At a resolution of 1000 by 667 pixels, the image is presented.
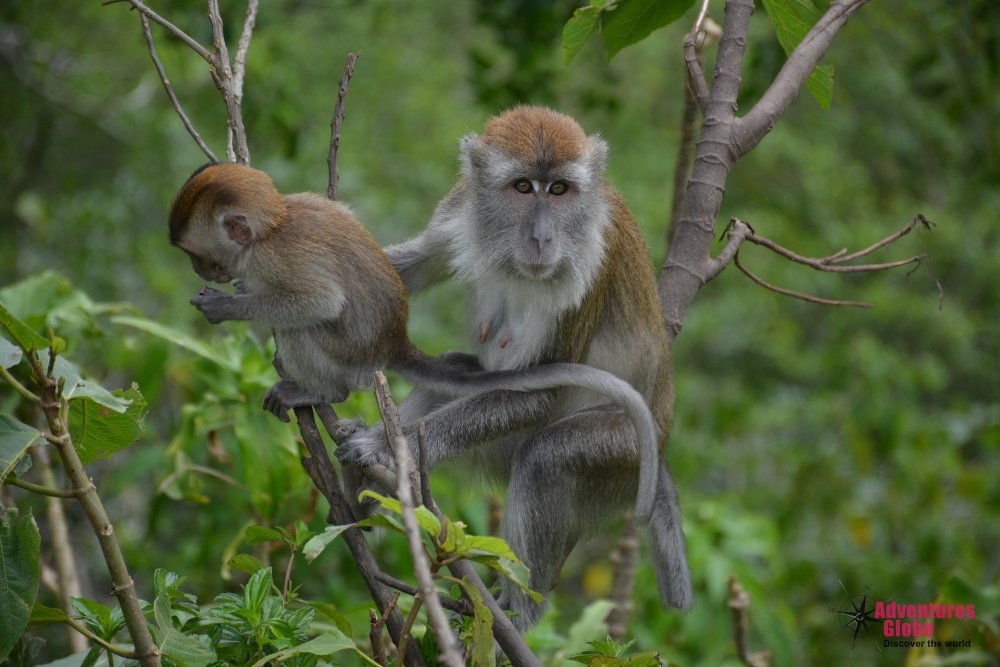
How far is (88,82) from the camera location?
30.9 feet

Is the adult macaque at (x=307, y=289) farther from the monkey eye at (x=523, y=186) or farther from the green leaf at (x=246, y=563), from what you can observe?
the green leaf at (x=246, y=563)

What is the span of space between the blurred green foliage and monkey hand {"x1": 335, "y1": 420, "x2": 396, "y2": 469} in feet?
1.18

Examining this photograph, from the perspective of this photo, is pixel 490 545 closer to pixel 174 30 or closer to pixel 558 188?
pixel 174 30

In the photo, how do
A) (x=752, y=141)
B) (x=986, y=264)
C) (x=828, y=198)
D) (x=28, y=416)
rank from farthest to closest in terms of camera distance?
(x=828, y=198) → (x=986, y=264) → (x=28, y=416) → (x=752, y=141)

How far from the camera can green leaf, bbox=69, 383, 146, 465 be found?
79.1 inches

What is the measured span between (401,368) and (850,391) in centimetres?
695

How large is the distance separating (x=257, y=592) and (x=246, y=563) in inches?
4.3

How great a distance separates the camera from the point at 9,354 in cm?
200

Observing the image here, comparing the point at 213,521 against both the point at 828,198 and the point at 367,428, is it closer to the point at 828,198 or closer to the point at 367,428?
the point at 367,428

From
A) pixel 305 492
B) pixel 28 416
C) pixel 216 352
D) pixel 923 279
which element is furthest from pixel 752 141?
pixel 923 279

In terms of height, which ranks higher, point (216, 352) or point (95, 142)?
point (95, 142)

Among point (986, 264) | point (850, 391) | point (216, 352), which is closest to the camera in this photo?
point (216, 352)

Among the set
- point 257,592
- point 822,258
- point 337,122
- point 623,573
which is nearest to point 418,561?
point 257,592

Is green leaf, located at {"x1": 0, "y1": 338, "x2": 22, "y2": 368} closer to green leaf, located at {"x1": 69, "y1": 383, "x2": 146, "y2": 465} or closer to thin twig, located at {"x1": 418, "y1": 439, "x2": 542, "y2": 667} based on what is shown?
green leaf, located at {"x1": 69, "y1": 383, "x2": 146, "y2": 465}
